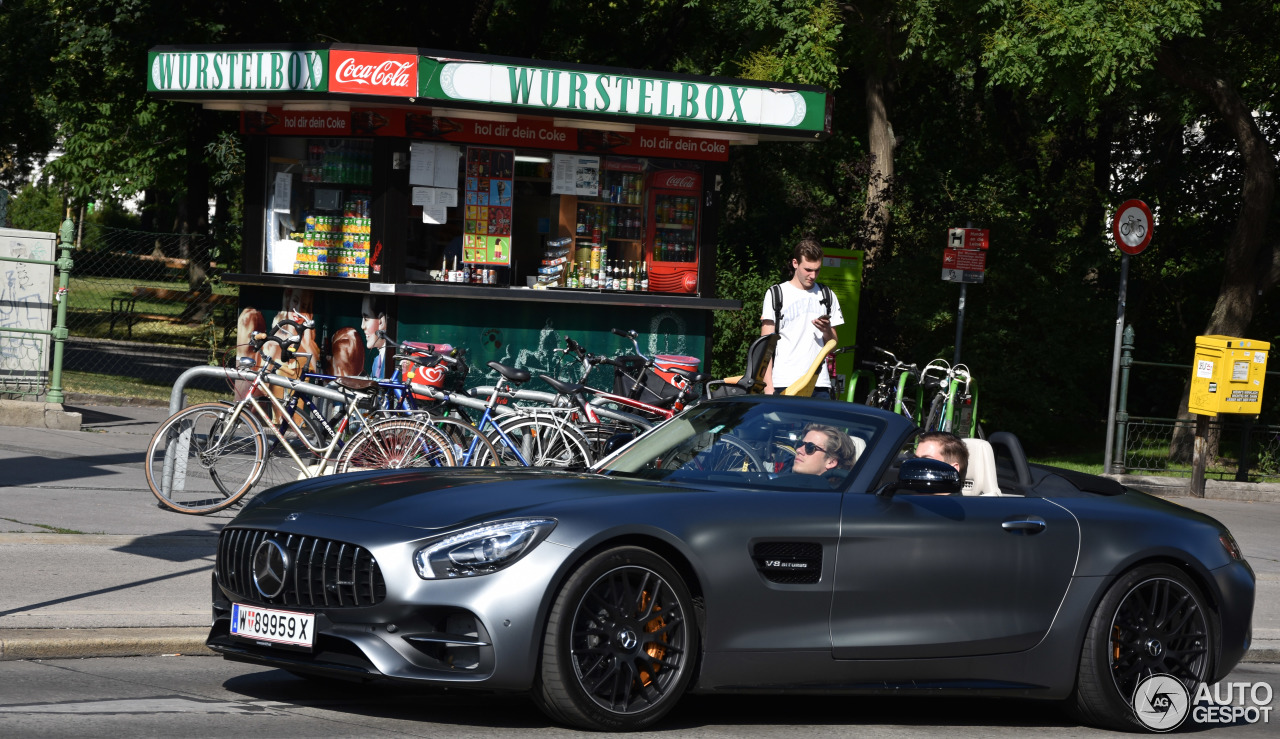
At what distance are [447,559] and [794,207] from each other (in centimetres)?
2306

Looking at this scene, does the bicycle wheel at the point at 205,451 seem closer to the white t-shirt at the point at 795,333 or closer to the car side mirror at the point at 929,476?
the white t-shirt at the point at 795,333

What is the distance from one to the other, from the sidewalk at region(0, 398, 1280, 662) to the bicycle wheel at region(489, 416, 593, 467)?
195 centimetres

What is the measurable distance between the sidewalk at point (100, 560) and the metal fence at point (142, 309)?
5.66m

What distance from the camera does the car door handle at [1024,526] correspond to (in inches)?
246

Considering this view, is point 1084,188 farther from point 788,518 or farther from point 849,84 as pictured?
point 788,518

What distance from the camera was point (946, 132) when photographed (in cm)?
3297

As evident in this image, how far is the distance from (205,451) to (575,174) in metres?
6.06

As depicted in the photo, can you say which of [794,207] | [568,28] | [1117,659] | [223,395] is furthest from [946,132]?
[1117,659]

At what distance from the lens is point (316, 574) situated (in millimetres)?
5426

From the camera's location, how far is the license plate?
538 cm

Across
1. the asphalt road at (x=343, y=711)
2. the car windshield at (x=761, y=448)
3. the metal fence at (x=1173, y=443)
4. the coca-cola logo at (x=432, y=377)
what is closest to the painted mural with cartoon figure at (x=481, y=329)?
the coca-cola logo at (x=432, y=377)

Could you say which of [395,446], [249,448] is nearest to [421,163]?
[395,446]

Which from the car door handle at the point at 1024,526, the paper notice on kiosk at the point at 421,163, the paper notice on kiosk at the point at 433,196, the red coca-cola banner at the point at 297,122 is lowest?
the car door handle at the point at 1024,526

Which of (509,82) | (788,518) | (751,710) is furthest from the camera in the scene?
(509,82)
